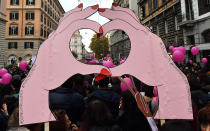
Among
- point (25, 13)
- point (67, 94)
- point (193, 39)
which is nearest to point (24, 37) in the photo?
point (25, 13)

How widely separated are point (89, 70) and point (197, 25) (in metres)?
15.2

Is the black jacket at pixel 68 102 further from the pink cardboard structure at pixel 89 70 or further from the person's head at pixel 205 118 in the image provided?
the person's head at pixel 205 118

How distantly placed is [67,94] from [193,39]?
1572cm

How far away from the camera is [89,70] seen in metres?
1.94

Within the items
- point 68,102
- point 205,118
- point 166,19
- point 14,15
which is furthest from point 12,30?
point 205,118

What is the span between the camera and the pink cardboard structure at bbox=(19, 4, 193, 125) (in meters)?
1.78

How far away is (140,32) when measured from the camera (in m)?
2.04

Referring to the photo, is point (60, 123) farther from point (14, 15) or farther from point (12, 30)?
point (14, 15)

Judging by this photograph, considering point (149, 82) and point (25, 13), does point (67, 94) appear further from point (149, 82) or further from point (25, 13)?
point (25, 13)

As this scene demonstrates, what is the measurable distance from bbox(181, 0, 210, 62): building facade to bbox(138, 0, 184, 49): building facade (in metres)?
0.84

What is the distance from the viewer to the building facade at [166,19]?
52.6 ft

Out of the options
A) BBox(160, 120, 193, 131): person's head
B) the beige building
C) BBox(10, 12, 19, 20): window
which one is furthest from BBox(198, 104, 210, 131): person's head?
BBox(10, 12, 19, 20): window

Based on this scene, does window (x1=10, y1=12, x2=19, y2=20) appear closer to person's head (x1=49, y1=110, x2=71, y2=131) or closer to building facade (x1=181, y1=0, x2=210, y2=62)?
building facade (x1=181, y1=0, x2=210, y2=62)

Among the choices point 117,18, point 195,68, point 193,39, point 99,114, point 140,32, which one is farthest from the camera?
point 193,39
